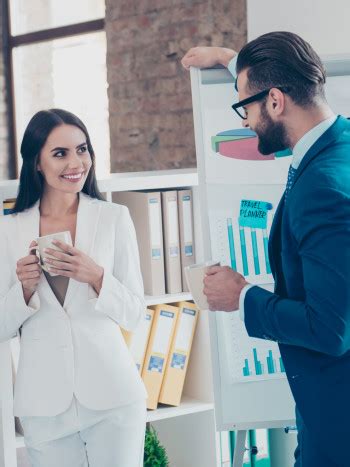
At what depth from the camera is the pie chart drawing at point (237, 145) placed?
229 centimetres

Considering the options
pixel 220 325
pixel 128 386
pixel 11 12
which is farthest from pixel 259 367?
pixel 11 12

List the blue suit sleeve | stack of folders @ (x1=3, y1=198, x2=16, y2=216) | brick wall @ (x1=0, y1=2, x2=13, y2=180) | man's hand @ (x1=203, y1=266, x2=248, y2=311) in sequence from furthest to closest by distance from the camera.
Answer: brick wall @ (x1=0, y1=2, x2=13, y2=180) < stack of folders @ (x1=3, y1=198, x2=16, y2=216) < man's hand @ (x1=203, y1=266, x2=248, y2=311) < the blue suit sleeve

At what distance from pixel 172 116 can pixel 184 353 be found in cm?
224

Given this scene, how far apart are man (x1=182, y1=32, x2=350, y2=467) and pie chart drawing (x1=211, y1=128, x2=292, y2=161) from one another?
0.55m

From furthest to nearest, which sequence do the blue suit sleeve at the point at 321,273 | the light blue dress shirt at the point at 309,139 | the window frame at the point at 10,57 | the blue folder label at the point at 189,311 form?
the window frame at the point at 10,57
the blue folder label at the point at 189,311
the light blue dress shirt at the point at 309,139
the blue suit sleeve at the point at 321,273

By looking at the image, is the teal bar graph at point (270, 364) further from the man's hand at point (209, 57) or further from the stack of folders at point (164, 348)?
the man's hand at point (209, 57)

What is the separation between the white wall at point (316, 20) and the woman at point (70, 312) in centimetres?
150

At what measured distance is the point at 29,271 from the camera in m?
2.14

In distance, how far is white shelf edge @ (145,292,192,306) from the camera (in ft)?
8.77

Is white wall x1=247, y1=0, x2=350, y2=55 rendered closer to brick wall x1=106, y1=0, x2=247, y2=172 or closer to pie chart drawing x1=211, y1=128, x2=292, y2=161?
brick wall x1=106, y1=0, x2=247, y2=172

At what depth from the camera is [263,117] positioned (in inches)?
65.6

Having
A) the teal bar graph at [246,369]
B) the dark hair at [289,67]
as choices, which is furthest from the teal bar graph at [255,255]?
the dark hair at [289,67]

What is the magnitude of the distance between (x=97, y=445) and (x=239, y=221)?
0.69 meters

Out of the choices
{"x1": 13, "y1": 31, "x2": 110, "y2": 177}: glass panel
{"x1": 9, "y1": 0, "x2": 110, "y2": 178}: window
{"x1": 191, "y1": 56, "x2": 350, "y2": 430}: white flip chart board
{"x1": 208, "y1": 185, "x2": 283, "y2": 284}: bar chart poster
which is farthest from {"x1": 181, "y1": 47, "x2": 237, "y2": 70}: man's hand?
{"x1": 13, "y1": 31, "x2": 110, "y2": 177}: glass panel
